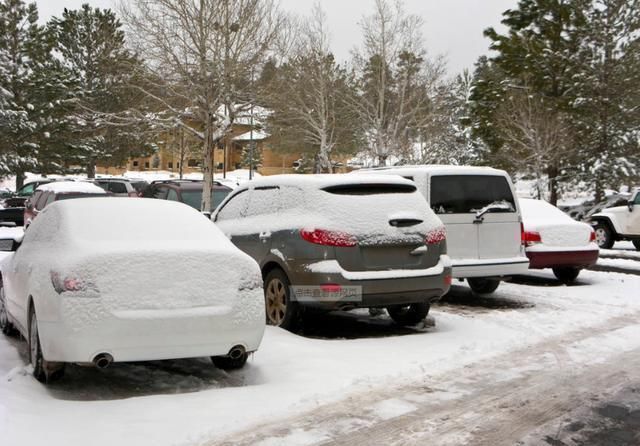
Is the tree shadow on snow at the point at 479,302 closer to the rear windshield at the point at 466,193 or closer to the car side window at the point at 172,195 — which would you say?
the rear windshield at the point at 466,193

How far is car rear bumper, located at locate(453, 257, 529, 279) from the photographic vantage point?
397 inches

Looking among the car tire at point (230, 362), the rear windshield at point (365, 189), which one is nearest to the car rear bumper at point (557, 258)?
the rear windshield at point (365, 189)

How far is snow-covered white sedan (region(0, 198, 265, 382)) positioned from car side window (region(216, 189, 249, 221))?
3064 mm

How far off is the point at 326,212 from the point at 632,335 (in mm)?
3694

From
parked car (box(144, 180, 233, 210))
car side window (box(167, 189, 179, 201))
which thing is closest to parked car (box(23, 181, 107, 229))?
parked car (box(144, 180, 233, 210))

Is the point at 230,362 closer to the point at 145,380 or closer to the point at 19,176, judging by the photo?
the point at 145,380

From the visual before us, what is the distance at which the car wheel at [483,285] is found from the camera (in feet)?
38.5

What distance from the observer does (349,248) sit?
773 cm

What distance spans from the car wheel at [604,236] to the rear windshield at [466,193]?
10985mm

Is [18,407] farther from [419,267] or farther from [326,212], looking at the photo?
[419,267]

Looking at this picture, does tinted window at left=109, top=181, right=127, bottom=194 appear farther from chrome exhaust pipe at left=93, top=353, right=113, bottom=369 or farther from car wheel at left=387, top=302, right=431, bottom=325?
chrome exhaust pipe at left=93, top=353, right=113, bottom=369

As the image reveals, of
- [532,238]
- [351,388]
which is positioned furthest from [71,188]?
[351,388]

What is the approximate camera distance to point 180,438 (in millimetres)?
4660

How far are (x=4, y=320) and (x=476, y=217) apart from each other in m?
6.14
